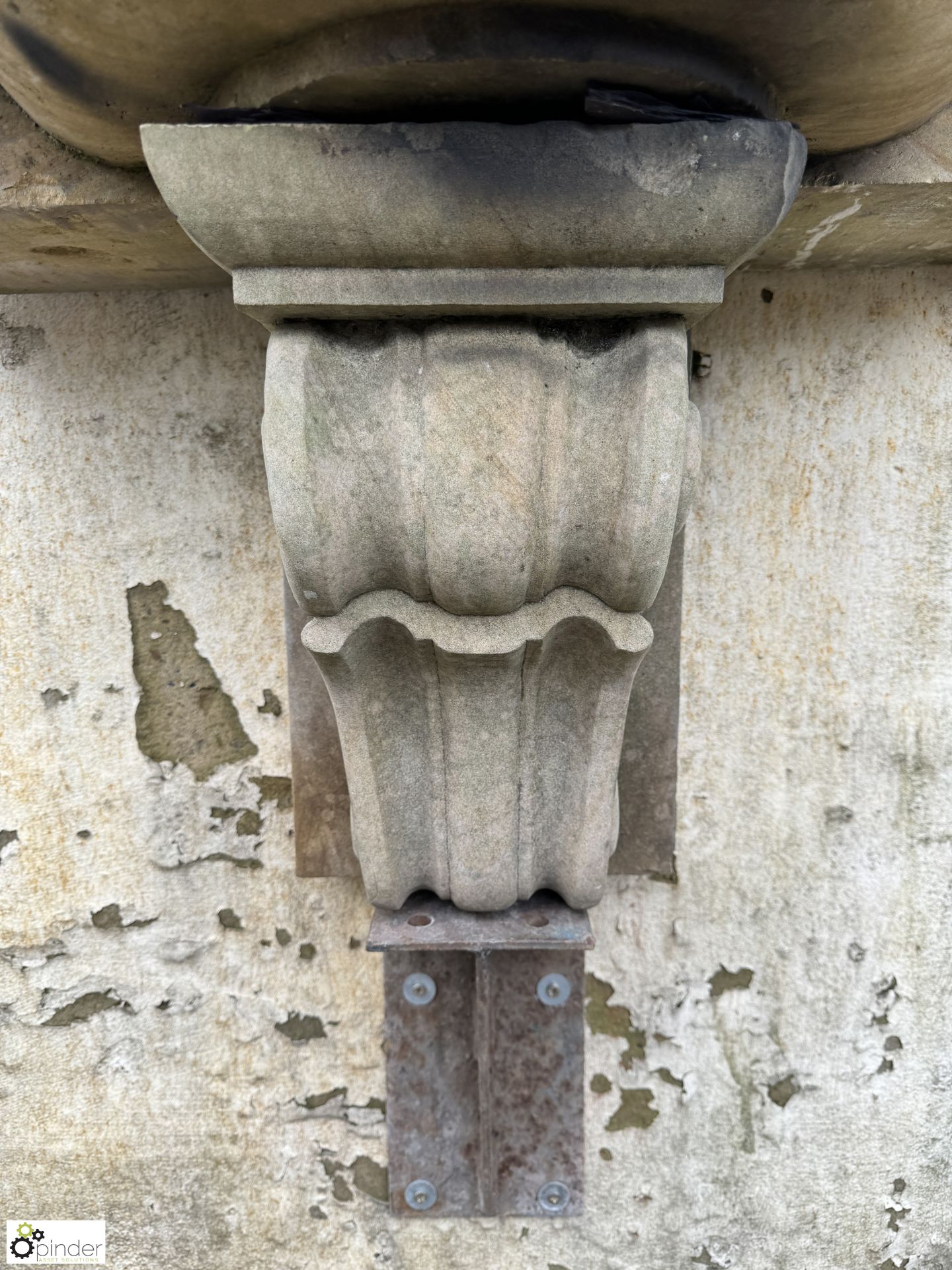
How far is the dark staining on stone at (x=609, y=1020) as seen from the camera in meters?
1.07

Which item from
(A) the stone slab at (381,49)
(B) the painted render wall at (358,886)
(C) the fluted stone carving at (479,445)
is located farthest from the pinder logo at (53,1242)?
(A) the stone slab at (381,49)

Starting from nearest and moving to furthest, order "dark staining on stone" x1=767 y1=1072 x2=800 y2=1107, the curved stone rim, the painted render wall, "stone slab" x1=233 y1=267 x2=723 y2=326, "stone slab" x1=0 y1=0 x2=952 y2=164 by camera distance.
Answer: "stone slab" x1=0 y1=0 x2=952 y2=164
"stone slab" x1=233 y1=267 x2=723 y2=326
the curved stone rim
the painted render wall
"dark staining on stone" x1=767 y1=1072 x2=800 y2=1107

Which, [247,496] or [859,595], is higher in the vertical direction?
[247,496]

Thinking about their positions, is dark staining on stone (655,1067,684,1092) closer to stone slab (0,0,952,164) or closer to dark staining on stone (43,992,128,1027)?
dark staining on stone (43,992,128,1027)

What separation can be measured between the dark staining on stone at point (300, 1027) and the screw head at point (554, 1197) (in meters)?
0.34

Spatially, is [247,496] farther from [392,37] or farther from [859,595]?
[859,595]

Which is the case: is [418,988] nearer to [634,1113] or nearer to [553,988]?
[553,988]

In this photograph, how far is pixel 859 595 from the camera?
0.97m

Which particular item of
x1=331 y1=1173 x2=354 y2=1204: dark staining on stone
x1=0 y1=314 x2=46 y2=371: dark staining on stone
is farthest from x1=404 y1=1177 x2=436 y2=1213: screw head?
x1=0 y1=314 x2=46 y2=371: dark staining on stone

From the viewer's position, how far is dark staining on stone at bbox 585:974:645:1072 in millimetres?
1066

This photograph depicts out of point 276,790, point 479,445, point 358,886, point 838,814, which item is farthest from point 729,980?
point 479,445

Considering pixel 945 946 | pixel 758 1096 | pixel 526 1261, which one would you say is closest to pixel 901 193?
pixel 945 946

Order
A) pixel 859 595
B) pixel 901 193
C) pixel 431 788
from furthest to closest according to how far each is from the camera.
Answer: pixel 859 595, pixel 431 788, pixel 901 193

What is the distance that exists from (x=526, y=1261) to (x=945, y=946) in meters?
0.71
